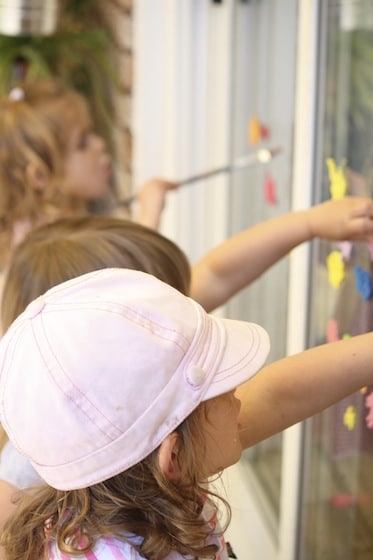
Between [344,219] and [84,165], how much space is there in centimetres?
110

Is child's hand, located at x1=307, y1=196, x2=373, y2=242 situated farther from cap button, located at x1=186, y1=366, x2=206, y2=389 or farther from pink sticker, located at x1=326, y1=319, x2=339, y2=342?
cap button, located at x1=186, y1=366, x2=206, y2=389

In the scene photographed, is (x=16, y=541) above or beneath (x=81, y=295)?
beneath

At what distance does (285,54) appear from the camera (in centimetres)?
124

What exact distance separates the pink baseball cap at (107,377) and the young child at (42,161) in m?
1.06

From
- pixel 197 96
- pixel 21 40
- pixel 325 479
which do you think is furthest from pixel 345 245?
pixel 21 40

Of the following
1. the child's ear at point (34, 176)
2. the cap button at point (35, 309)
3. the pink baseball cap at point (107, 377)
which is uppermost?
the cap button at point (35, 309)

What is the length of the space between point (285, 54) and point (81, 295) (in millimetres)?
746

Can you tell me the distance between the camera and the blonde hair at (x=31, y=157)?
68.9 inches

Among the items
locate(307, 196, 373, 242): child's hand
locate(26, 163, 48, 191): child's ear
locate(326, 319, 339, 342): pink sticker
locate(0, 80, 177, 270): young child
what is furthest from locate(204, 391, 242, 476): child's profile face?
locate(26, 163, 48, 191): child's ear

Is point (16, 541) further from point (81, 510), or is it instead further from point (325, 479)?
point (325, 479)

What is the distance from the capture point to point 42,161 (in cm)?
179

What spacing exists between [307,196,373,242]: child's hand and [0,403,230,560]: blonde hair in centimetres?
31

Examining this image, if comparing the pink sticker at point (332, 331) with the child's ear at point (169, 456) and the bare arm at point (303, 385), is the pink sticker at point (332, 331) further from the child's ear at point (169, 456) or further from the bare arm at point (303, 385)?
the child's ear at point (169, 456)

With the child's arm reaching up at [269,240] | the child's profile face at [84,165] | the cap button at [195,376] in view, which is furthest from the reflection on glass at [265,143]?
the cap button at [195,376]
